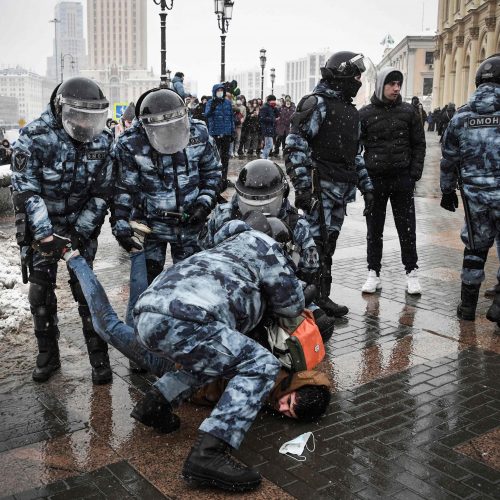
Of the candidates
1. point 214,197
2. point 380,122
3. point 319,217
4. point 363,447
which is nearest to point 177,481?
point 363,447

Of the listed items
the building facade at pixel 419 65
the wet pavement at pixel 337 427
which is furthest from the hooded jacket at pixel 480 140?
the building facade at pixel 419 65

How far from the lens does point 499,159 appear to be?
17.7ft

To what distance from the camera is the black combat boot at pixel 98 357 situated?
14.4ft

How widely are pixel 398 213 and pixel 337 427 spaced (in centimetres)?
320

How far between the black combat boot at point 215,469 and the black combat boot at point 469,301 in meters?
3.23

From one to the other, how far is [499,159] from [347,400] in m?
2.52

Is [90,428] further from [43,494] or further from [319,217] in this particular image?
[319,217]

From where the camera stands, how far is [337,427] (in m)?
3.72

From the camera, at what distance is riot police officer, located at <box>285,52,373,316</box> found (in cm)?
553

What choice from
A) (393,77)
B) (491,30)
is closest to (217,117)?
(393,77)

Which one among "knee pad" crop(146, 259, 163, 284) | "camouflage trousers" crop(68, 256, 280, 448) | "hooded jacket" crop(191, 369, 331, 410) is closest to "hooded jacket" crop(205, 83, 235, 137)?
"knee pad" crop(146, 259, 163, 284)

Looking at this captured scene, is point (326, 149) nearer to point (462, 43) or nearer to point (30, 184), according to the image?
point (30, 184)

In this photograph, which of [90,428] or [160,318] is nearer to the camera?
[160,318]

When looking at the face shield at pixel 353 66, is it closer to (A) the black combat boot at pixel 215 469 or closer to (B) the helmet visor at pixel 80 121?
(B) the helmet visor at pixel 80 121
